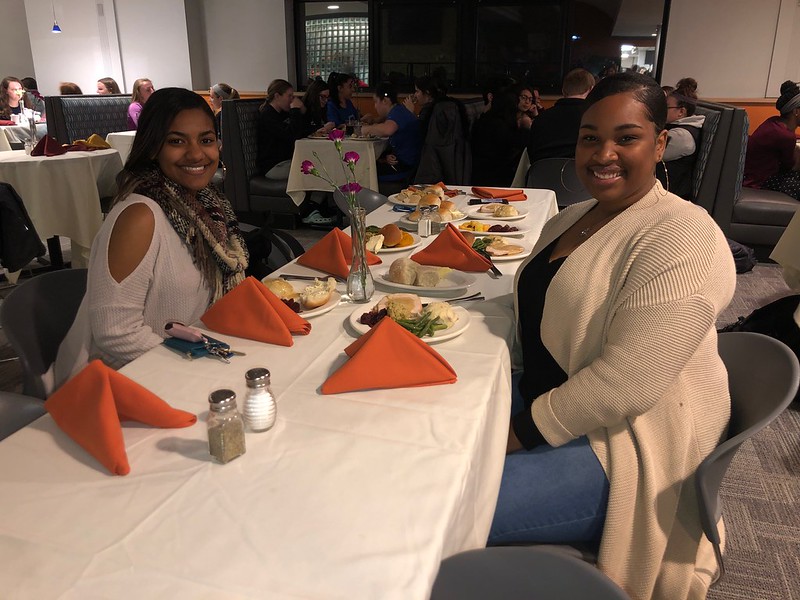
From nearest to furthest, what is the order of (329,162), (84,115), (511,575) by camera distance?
1. (511,575)
2. (329,162)
3. (84,115)

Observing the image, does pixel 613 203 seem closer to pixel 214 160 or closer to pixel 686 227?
pixel 686 227

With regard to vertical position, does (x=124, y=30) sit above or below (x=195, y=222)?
above

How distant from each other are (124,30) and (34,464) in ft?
29.4

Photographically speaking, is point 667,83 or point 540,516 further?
point 667,83

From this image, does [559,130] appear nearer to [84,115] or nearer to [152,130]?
[152,130]

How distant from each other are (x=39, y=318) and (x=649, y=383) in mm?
1463

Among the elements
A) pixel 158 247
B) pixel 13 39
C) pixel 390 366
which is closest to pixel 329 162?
pixel 158 247

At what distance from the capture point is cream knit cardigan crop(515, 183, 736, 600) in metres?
1.11

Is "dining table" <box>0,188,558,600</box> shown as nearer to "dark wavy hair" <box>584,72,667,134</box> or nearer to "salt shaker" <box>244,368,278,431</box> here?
"salt shaker" <box>244,368,278,431</box>

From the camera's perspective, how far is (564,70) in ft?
24.5

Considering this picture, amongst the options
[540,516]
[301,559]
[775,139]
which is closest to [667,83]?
[775,139]

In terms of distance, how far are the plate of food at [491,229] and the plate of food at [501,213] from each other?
13 centimetres

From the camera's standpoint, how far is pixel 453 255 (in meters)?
1.88

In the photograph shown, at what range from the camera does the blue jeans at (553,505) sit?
3.91 feet
